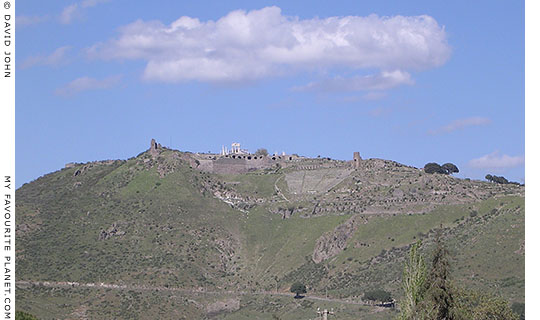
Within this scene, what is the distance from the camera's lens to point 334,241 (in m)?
143

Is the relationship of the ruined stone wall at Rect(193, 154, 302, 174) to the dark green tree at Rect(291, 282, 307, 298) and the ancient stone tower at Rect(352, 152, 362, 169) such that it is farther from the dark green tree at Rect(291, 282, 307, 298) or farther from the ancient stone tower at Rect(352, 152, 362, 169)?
the dark green tree at Rect(291, 282, 307, 298)

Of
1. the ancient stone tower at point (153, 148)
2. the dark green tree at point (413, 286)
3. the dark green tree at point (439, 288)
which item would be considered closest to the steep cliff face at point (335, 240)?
the ancient stone tower at point (153, 148)

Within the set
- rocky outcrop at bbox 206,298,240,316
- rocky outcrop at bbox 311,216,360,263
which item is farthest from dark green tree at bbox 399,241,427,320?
rocky outcrop at bbox 311,216,360,263

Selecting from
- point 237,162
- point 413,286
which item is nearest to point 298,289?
point 237,162

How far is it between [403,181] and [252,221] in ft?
81.1

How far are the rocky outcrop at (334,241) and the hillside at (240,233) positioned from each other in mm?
185

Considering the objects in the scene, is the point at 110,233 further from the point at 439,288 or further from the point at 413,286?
the point at 413,286

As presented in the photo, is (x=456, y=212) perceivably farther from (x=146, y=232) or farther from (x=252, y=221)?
(x=146, y=232)

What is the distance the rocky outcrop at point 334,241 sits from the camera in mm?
141750

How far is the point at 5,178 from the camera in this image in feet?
148

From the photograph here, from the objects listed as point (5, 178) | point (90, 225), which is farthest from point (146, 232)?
point (5, 178)

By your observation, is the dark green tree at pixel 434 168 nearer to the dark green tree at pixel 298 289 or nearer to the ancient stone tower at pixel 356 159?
the ancient stone tower at pixel 356 159

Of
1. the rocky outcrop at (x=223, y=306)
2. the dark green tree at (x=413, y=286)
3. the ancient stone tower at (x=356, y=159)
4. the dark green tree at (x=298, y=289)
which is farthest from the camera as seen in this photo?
the ancient stone tower at (x=356, y=159)

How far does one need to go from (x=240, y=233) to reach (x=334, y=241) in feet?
67.0
